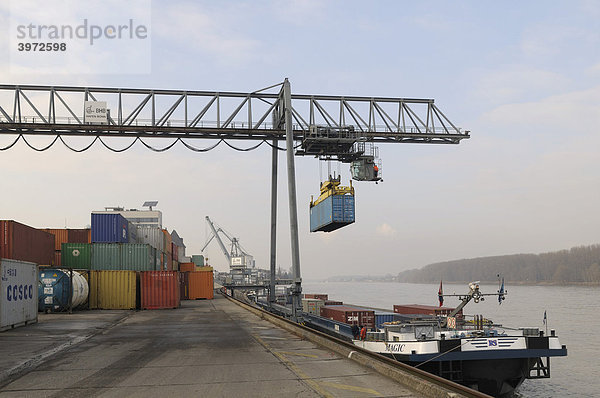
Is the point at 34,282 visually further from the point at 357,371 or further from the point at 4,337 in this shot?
the point at 357,371

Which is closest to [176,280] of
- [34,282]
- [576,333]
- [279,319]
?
[34,282]

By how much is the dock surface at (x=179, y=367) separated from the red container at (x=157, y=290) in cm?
1886

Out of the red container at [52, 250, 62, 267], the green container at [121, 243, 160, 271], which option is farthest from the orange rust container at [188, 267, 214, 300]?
the red container at [52, 250, 62, 267]

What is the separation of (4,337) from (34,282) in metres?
6.73

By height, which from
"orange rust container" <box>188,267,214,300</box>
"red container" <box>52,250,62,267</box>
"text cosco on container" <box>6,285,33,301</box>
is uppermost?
"red container" <box>52,250,62,267</box>

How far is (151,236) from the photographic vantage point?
2288 inches

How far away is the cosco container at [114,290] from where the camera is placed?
3859 cm

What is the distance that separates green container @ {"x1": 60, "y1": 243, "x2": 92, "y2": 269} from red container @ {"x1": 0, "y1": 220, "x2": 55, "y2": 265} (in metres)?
0.94

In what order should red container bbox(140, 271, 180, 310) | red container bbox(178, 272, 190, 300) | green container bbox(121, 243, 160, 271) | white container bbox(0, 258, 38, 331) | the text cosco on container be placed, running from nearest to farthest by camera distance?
white container bbox(0, 258, 38, 331) < the text cosco on container < red container bbox(140, 271, 180, 310) < green container bbox(121, 243, 160, 271) < red container bbox(178, 272, 190, 300)

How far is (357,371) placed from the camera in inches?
461

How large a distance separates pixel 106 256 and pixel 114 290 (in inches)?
170

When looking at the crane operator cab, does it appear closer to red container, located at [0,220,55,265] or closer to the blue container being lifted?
the blue container being lifted

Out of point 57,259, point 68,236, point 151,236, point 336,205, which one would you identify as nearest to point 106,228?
point 57,259

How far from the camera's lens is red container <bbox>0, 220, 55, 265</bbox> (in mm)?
31984
